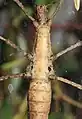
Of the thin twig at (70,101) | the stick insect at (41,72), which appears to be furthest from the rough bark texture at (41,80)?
the thin twig at (70,101)

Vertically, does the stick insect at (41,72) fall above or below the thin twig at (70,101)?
above

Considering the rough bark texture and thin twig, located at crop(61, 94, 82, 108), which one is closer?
the rough bark texture

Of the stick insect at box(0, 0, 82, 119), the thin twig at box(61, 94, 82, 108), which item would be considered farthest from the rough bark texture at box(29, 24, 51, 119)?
the thin twig at box(61, 94, 82, 108)

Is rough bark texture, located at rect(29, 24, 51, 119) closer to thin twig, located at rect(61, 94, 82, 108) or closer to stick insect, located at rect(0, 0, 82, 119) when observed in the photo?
stick insect, located at rect(0, 0, 82, 119)

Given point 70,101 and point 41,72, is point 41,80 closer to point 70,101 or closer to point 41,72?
point 41,72

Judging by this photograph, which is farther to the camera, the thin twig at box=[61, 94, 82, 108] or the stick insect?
the thin twig at box=[61, 94, 82, 108]

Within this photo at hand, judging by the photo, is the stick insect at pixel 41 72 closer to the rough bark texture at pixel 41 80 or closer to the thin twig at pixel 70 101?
the rough bark texture at pixel 41 80

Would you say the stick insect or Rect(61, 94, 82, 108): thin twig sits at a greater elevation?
the stick insect
